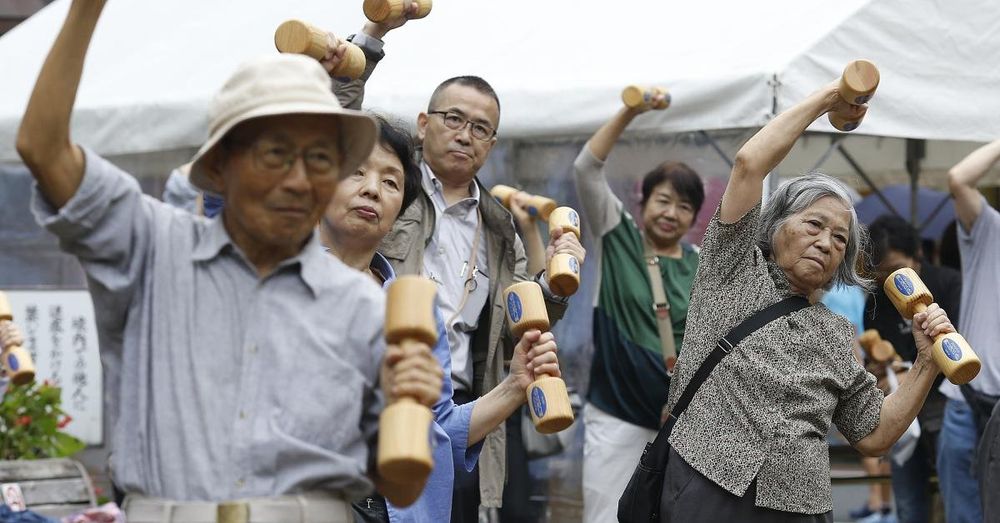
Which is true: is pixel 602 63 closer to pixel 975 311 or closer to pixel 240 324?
pixel 975 311

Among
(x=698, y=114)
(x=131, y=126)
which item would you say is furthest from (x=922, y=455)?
(x=131, y=126)

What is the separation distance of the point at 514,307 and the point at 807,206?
1.05 metres

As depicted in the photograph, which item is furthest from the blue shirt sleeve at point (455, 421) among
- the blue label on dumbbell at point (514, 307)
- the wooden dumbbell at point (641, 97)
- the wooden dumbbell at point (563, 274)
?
the wooden dumbbell at point (641, 97)

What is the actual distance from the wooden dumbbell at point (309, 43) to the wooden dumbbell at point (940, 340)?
1.72 metres

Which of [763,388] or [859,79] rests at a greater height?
[859,79]

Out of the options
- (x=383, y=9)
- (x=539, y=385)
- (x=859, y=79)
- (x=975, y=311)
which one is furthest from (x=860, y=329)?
(x=539, y=385)

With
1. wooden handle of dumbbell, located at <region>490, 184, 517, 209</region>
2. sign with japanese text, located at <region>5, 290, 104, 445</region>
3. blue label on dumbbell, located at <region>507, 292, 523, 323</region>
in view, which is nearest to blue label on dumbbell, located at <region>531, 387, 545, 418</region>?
blue label on dumbbell, located at <region>507, 292, 523, 323</region>

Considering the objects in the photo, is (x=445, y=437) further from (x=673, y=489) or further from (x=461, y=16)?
(x=461, y=16)

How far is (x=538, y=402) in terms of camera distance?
3158mm

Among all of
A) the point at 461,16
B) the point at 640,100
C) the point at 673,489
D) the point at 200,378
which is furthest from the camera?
the point at 461,16

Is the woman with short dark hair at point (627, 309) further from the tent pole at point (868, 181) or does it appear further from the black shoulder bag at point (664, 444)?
the tent pole at point (868, 181)

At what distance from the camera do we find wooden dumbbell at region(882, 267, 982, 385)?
13.0 ft

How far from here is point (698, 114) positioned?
6.04m

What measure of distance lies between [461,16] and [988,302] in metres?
2.98
